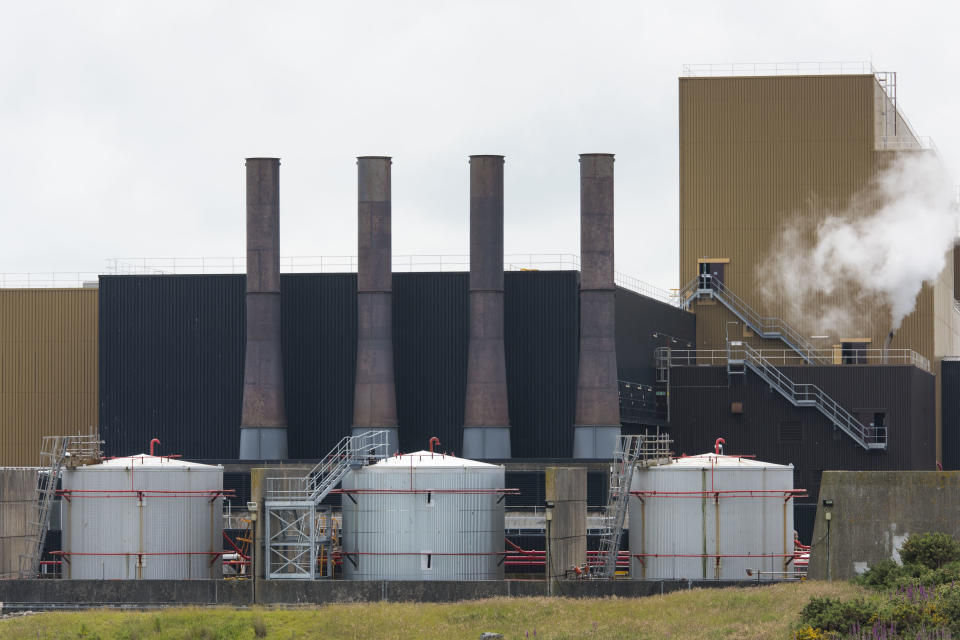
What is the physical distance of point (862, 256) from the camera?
87312 mm

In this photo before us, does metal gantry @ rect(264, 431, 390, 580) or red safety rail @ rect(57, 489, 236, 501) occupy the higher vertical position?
red safety rail @ rect(57, 489, 236, 501)

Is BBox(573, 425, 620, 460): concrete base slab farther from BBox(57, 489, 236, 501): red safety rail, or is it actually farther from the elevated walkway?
BBox(57, 489, 236, 501): red safety rail

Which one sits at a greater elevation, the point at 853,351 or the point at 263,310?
the point at 263,310

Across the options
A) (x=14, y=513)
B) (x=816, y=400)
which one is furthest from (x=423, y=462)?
(x=816, y=400)

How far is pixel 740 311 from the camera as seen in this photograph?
88.6 metres

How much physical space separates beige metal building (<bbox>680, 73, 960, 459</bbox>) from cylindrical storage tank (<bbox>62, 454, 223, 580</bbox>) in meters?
37.3

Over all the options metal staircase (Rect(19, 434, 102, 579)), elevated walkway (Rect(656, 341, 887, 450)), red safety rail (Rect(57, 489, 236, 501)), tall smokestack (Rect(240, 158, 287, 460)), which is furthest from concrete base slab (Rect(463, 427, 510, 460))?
metal staircase (Rect(19, 434, 102, 579))

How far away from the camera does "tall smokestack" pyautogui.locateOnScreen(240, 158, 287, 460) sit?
7231 cm

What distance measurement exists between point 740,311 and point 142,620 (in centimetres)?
4570

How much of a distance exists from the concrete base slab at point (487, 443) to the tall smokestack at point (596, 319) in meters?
2.96

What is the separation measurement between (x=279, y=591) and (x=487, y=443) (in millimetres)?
18209

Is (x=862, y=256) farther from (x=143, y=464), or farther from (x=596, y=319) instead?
(x=143, y=464)

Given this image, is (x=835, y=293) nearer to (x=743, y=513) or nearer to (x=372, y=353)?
(x=372, y=353)


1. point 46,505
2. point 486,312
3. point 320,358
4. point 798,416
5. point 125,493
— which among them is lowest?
point 46,505
